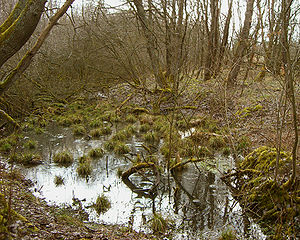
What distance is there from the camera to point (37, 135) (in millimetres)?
9695

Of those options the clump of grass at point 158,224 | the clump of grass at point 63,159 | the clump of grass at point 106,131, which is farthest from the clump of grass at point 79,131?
the clump of grass at point 158,224

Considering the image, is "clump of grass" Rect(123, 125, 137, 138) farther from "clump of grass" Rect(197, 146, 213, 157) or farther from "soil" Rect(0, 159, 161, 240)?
"soil" Rect(0, 159, 161, 240)

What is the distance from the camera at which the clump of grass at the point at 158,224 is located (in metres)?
4.11

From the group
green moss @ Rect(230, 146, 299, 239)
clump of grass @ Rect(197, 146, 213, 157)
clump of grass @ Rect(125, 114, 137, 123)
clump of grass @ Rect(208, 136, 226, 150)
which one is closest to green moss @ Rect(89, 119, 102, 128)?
clump of grass @ Rect(125, 114, 137, 123)

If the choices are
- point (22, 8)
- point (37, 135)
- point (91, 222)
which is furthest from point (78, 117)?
point (22, 8)

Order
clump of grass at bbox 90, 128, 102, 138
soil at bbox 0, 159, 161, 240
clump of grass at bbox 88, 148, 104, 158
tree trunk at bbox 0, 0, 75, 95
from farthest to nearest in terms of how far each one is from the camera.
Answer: clump of grass at bbox 90, 128, 102, 138, clump of grass at bbox 88, 148, 104, 158, tree trunk at bbox 0, 0, 75, 95, soil at bbox 0, 159, 161, 240

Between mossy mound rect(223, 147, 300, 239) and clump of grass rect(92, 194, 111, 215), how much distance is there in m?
2.33

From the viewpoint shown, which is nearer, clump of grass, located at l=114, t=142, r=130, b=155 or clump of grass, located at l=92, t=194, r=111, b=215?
clump of grass, located at l=92, t=194, r=111, b=215

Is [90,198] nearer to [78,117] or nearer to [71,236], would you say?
[71,236]

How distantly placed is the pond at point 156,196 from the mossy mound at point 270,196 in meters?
0.22

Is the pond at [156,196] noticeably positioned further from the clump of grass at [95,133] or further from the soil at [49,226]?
the clump of grass at [95,133]

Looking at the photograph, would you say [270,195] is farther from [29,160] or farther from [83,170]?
[29,160]

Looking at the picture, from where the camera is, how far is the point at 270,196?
4.08 metres

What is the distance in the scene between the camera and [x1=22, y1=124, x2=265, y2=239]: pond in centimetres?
429
